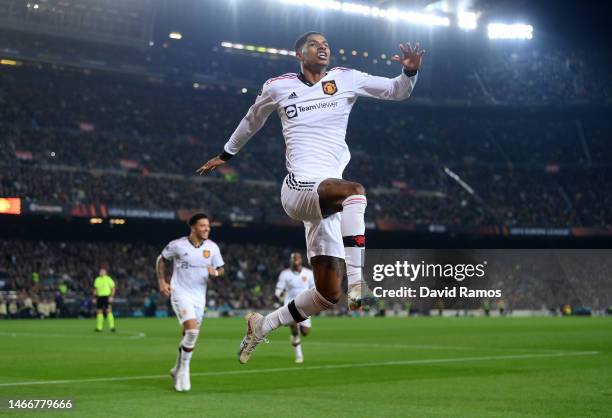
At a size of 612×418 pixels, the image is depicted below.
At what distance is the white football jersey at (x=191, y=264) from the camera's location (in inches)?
579

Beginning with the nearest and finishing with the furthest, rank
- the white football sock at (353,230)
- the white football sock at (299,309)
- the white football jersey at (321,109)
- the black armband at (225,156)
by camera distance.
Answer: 1. the white football sock at (353,230)
2. the white football jersey at (321,109)
3. the white football sock at (299,309)
4. the black armband at (225,156)

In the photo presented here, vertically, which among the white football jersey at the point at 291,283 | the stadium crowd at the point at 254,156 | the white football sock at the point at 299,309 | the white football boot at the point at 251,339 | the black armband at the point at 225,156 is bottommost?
the white football jersey at the point at 291,283

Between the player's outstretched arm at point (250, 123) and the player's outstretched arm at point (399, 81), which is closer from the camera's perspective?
the player's outstretched arm at point (399, 81)

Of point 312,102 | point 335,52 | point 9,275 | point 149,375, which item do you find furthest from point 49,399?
point 335,52

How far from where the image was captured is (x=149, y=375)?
53.5 feet

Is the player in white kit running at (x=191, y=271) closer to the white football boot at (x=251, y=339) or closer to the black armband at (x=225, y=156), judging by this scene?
the black armband at (x=225, y=156)

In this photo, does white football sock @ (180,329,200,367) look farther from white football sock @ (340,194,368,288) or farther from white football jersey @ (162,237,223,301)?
white football sock @ (340,194,368,288)

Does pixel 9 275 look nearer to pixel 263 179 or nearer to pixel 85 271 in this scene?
pixel 85 271

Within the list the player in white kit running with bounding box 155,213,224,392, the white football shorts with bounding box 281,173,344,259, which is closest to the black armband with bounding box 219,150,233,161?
the white football shorts with bounding box 281,173,344,259

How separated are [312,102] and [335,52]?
2325 inches

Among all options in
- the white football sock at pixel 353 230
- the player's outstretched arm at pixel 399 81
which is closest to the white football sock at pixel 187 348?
the player's outstretched arm at pixel 399 81

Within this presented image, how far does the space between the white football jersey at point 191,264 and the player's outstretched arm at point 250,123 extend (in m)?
5.96

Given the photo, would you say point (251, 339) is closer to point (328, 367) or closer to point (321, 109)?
A: point (321, 109)

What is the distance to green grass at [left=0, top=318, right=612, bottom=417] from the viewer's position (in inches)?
456
